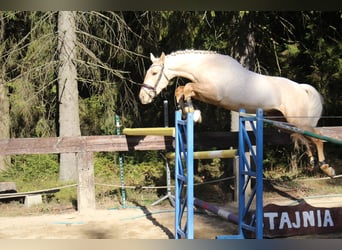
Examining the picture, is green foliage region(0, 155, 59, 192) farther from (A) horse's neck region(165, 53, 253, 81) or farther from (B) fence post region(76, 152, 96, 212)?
(A) horse's neck region(165, 53, 253, 81)

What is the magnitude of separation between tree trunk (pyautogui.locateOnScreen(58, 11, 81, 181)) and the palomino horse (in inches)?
46.4

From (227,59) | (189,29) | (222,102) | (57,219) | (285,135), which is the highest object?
(189,29)

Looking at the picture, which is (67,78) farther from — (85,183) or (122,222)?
(122,222)

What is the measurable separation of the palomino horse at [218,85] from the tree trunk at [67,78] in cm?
118

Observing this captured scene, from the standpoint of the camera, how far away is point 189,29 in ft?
13.7

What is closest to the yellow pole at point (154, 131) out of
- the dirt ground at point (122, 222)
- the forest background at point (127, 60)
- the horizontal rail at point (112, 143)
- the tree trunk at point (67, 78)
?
the horizontal rail at point (112, 143)

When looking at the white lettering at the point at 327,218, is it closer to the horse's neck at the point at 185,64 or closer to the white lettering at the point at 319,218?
the white lettering at the point at 319,218

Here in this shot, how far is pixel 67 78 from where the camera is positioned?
446cm

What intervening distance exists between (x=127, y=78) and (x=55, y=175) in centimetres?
119

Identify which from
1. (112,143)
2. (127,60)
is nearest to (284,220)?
(112,143)

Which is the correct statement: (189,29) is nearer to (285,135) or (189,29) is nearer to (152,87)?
(152,87)

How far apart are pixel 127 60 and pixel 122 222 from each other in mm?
1755

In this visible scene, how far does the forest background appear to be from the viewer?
427cm

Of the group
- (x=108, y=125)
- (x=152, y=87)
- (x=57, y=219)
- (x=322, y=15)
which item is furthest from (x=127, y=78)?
(x=322, y=15)
